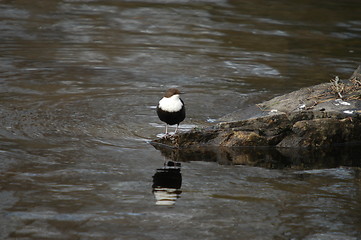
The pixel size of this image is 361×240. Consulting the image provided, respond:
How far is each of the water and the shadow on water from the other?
0.08 m

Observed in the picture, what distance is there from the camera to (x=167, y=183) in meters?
5.32

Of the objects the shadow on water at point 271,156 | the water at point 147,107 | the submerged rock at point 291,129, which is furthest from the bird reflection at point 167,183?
the submerged rock at point 291,129

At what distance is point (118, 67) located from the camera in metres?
9.95

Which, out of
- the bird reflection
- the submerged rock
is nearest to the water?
the bird reflection

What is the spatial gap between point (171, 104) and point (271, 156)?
1185 mm

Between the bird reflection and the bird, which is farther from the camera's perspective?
the bird

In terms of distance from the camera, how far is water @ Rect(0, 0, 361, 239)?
4.58 meters

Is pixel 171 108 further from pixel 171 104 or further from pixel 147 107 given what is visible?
pixel 147 107

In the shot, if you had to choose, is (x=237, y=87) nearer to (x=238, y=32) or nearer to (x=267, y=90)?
(x=267, y=90)

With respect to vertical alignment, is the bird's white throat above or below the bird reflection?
above

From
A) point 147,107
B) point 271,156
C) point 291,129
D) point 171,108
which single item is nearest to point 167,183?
point 171,108

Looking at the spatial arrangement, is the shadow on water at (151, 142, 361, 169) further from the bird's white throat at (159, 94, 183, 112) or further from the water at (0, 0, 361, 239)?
Answer: the bird's white throat at (159, 94, 183, 112)

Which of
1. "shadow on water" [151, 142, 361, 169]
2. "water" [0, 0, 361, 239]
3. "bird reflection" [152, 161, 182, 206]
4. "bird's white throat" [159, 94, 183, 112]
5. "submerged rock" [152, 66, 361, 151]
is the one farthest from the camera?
"submerged rock" [152, 66, 361, 151]

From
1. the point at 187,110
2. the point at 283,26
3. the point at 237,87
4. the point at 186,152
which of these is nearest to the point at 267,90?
the point at 237,87
